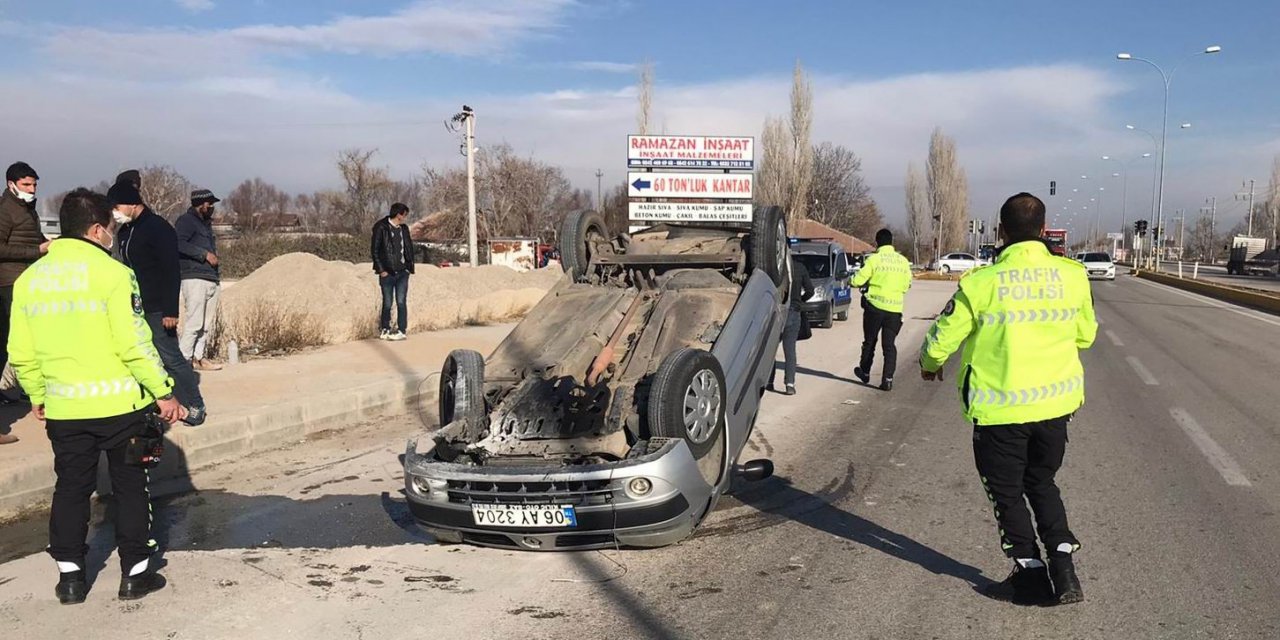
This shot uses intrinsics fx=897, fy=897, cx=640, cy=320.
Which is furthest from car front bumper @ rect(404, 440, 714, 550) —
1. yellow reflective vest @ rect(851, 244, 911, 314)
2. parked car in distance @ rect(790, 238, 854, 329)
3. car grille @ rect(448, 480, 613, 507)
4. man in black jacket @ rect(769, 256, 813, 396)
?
parked car in distance @ rect(790, 238, 854, 329)

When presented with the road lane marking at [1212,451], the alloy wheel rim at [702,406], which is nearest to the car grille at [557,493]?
the alloy wheel rim at [702,406]

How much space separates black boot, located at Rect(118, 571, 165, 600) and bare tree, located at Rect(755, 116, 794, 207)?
5305 cm

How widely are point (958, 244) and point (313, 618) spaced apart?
87.6 m

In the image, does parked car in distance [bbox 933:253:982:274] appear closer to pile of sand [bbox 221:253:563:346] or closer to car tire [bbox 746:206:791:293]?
pile of sand [bbox 221:253:563:346]

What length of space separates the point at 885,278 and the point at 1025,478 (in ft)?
20.1

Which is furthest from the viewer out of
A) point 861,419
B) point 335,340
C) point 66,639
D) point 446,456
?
point 335,340

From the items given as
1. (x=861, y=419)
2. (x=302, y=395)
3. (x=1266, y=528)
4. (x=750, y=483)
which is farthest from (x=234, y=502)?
(x=1266, y=528)

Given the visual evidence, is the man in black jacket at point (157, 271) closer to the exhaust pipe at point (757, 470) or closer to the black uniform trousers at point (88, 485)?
the black uniform trousers at point (88, 485)

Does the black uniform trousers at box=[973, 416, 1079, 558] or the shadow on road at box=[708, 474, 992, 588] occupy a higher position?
the black uniform trousers at box=[973, 416, 1079, 558]

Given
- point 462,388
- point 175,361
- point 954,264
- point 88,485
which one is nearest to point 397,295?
point 175,361

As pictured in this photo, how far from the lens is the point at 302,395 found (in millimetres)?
8633

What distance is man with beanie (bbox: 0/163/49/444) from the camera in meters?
6.81

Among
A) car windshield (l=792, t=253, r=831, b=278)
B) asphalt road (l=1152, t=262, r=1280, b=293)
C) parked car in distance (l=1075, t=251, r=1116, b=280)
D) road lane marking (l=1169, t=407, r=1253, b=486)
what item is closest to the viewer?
road lane marking (l=1169, t=407, r=1253, b=486)

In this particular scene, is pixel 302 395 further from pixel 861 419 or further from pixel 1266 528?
pixel 1266 528
